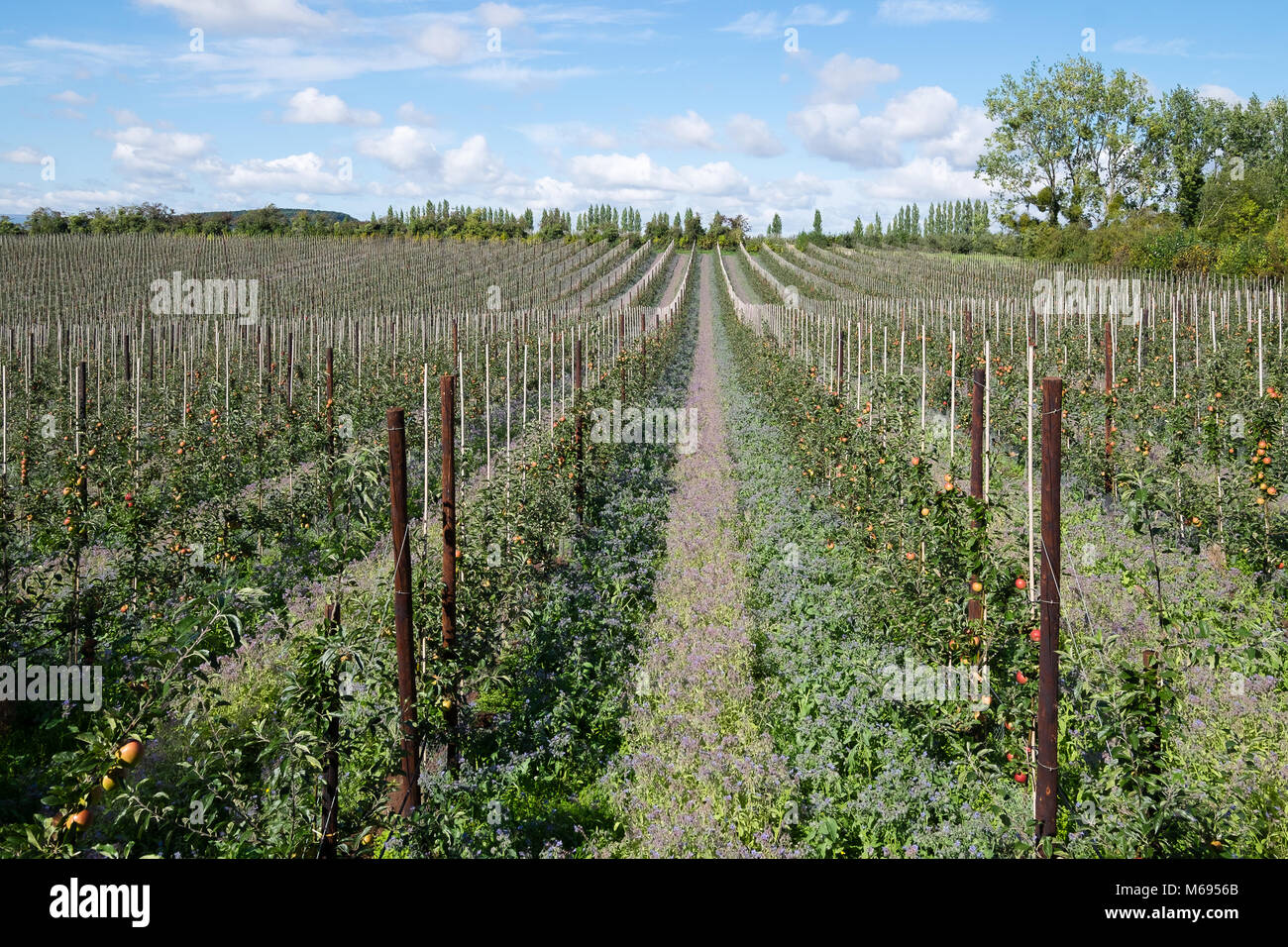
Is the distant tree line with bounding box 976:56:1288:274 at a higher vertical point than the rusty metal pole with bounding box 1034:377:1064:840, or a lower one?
higher

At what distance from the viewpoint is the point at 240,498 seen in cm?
972

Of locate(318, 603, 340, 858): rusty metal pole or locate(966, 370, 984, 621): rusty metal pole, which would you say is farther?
locate(966, 370, 984, 621): rusty metal pole

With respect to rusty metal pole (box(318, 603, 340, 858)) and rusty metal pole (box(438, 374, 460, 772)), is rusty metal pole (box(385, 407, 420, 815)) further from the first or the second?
rusty metal pole (box(318, 603, 340, 858))

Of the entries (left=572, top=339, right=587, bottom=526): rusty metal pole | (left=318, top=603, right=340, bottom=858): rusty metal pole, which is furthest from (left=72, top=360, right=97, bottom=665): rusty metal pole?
(left=572, top=339, right=587, bottom=526): rusty metal pole

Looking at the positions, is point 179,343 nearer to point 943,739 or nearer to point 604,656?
point 604,656

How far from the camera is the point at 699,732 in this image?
17.3 ft

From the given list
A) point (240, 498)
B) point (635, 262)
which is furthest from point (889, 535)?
point (635, 262)

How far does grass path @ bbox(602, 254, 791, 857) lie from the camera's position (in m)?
4.25

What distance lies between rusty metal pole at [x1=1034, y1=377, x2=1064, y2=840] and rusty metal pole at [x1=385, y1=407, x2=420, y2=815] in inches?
124

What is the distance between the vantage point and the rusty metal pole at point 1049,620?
3746mm

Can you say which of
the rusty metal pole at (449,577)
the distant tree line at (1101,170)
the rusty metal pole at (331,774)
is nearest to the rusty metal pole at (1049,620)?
the rusty metal pole at (449,577)

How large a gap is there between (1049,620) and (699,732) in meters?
2.38

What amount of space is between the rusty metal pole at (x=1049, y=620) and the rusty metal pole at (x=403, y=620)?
10.3 feet

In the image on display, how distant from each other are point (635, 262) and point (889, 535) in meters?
64.1
